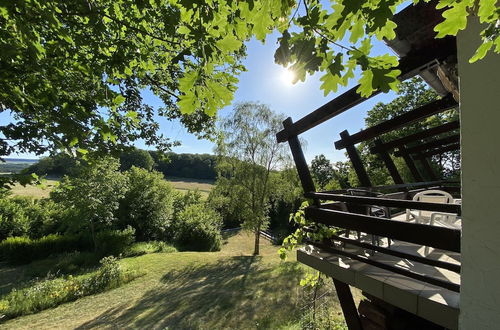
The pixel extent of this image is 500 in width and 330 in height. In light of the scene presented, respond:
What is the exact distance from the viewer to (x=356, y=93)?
2.07 meters

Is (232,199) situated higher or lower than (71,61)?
lower

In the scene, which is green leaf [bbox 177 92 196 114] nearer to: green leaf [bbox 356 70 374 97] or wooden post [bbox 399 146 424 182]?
green leaf [bbox 356 70 374 97]

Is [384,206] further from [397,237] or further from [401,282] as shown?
[401,282]

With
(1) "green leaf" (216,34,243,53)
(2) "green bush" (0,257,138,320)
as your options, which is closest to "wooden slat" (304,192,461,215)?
(1) "green leaf" (216,34,243,53)

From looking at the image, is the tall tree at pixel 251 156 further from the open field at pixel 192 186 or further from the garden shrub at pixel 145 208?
the open field at pixel 192 186

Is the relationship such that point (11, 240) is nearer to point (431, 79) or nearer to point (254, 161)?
point (254, 161)

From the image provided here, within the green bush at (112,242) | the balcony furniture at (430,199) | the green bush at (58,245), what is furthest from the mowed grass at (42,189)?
the balcony furniture at (430,199)

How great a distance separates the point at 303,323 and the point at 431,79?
18.6 ft

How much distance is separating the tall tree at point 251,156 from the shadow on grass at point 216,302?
519 centimetres

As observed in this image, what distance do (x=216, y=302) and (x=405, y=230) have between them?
8350 millimetres

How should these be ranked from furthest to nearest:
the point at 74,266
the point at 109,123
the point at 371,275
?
1. the point at 74,266
2. the point at 109,123
3. the point at 371,275

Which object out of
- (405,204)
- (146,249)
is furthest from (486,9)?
(146,249)

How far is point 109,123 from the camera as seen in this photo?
283cm

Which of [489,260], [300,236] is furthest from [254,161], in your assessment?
[489,260]
